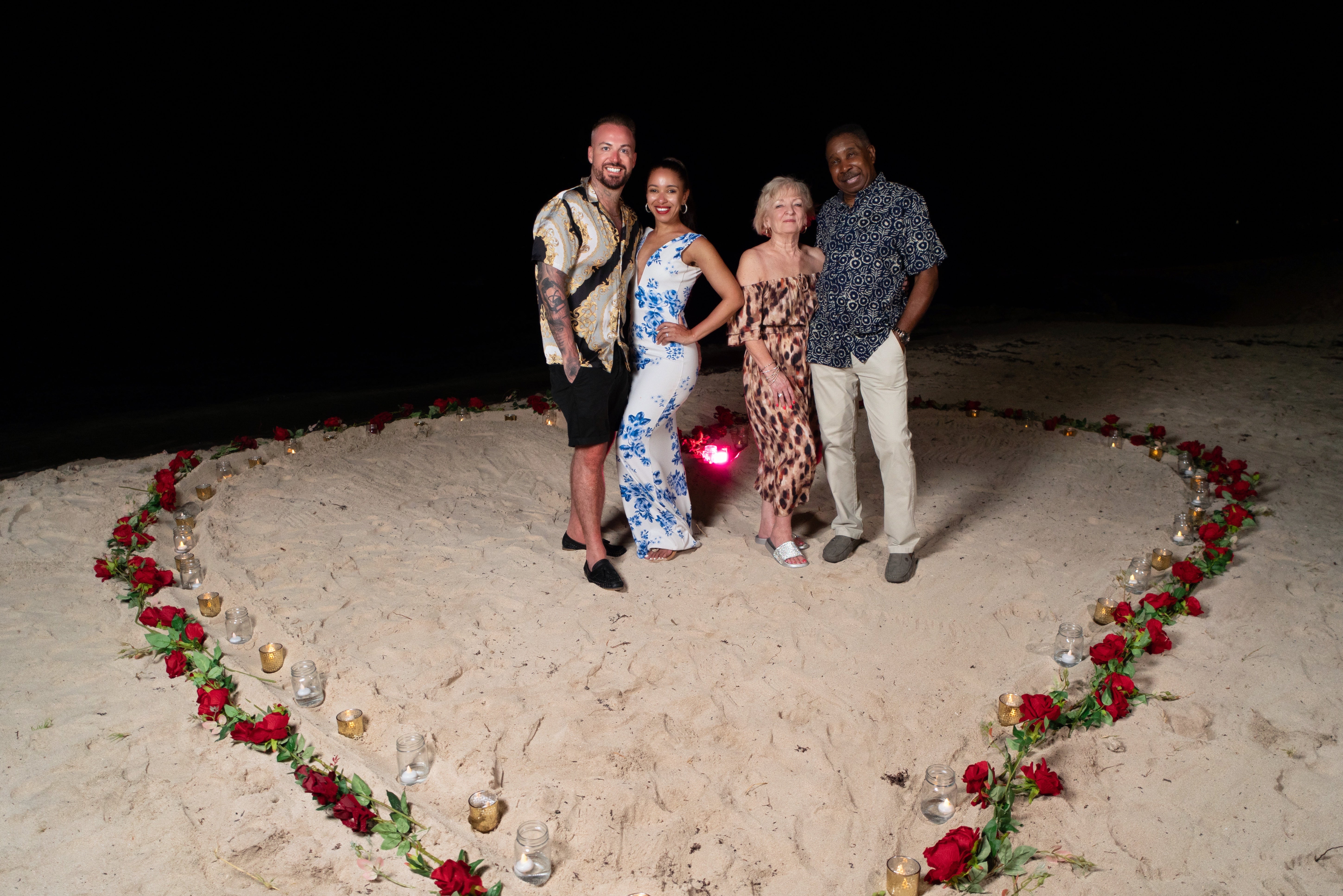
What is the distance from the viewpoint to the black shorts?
3582 millimetres

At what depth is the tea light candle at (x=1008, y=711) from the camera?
2.88 metres

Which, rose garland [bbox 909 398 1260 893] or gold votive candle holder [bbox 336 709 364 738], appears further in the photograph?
gold votive candle holder [bbox 336 709 364 738]

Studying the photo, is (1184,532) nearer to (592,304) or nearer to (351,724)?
(592,304)

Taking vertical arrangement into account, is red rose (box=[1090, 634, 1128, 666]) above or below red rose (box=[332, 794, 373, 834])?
above

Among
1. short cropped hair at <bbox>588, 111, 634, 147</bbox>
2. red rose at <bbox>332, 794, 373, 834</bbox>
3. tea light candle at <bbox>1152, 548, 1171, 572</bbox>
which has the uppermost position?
short cropped hair at <bbox>588, 111, 634, 147</bbox>

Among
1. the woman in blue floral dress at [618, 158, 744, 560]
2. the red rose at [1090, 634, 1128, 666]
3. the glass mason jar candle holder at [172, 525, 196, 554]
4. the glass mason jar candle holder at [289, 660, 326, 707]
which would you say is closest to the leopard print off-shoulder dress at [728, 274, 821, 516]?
the woman in blue floral dress at [618, 158, 744, 560]

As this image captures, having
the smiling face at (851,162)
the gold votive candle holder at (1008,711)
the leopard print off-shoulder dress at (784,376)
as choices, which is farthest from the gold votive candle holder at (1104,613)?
the smiling face at (851,162)

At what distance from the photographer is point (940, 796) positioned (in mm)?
2586

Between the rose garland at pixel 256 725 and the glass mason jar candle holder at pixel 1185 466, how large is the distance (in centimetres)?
464

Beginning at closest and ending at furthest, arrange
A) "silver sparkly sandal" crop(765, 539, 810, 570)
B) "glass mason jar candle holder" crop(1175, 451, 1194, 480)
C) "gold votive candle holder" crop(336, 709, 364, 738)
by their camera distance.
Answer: "gold votive candle holder" crop(336, 709, 364, 738)
"silver sparkly sandal" crop(765, 539, 810, 570)
"glass mason jar candle holder" crop(1175, 451, 1194, 480)

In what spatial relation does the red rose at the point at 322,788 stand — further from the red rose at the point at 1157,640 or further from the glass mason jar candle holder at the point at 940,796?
the red rose at the point at 1157,640

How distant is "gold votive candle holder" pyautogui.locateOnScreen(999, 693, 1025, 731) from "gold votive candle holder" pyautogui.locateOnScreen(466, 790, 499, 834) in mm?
1769

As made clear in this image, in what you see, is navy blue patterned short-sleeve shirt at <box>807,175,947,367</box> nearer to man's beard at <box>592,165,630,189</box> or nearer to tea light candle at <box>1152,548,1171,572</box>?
man's beard at <box>592,165,630,189</box>

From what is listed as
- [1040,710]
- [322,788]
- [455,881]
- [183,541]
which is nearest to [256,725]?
[322,788]
